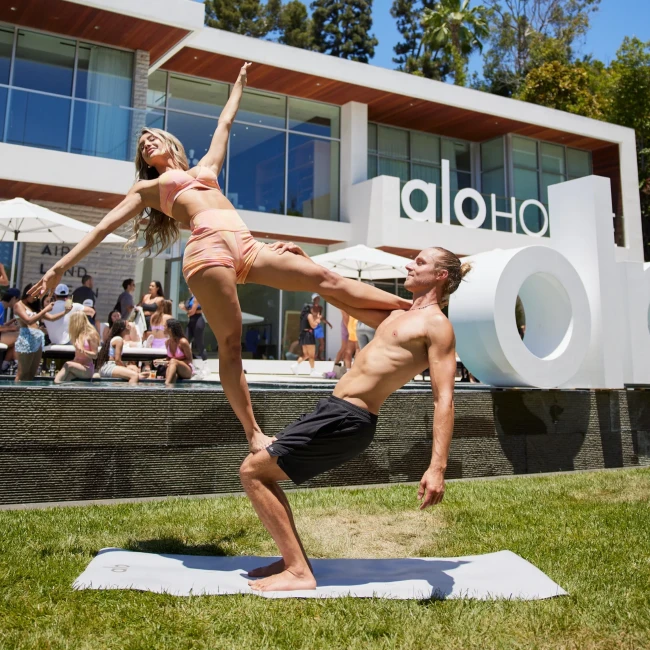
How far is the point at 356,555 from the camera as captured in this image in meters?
4.32

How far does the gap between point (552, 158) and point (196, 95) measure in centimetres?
1354

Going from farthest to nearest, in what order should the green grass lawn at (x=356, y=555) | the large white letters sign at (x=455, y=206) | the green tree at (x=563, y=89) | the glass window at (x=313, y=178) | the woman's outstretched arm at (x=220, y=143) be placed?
the green tree at (x=563, y=89) < the glass window at (x=313, y=178) < the large white letters sign at (x=455, y=206) < the woman's outstretched arm at (x=220, y=143) < the green grass lawn at (x=356, y=555)

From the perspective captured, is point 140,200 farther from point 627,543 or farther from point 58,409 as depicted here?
point 627,543

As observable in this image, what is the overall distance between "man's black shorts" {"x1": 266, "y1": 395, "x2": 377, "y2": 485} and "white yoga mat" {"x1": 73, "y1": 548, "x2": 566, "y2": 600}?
1.94 feet

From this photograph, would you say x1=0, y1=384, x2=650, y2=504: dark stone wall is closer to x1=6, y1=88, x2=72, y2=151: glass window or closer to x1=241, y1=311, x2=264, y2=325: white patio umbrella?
x1=6, y1=88, x2=72, y2=151: glass window

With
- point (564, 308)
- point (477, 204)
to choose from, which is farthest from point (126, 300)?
point (477, 204)

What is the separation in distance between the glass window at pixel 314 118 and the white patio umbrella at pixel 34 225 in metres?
10.7

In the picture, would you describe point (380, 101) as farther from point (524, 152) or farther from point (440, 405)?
point (440, 405)

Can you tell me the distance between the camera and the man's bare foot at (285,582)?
336 centimetres

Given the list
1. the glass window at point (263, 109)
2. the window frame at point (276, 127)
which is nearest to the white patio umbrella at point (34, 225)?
the window frame at point (276, 127)

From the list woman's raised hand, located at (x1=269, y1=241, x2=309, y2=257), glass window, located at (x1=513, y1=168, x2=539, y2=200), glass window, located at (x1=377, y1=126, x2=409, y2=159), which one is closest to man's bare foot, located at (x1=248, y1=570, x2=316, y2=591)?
woman's raised hand, located at (x1=269, y1=241, x2=309, y2=257)

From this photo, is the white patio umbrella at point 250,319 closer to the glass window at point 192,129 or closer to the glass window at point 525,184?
the glass window at point 192,129

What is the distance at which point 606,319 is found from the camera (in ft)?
28.7

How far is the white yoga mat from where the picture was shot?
10.9ft
